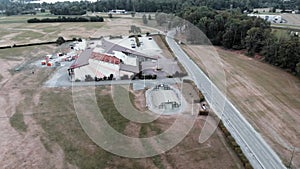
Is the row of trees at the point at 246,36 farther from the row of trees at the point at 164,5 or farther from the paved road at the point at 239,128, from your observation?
the row of trees at the point at 164,5

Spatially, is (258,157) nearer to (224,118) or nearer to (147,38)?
(224,118)

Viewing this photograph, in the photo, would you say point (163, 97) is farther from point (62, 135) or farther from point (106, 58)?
point (106, 58)

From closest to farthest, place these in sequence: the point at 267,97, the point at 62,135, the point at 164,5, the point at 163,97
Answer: the point at 62,135 → the point at 163,97 → the point at 267,97 → the point at 164,5

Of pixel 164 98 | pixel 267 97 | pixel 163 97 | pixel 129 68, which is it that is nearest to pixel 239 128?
pixel 267 97

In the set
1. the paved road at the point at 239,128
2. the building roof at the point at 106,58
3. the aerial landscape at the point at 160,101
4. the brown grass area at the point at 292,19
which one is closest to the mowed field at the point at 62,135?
the aerial landscape at the point at 160,101

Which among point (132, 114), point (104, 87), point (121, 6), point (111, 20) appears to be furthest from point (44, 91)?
point (121, 6)

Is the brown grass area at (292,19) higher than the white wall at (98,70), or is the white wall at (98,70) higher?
the brown grass area at (292,19)
